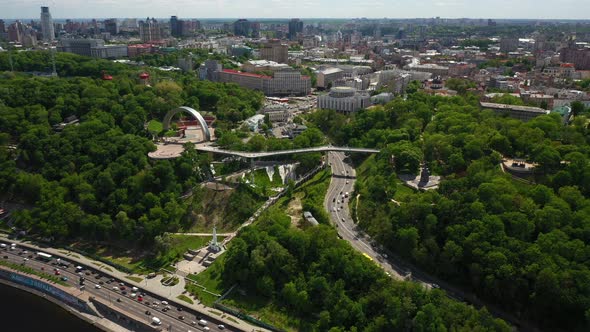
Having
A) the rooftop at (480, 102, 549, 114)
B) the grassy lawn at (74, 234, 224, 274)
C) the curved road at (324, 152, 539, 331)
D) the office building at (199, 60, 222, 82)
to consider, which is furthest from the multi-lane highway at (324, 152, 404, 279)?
the office building at (199, 60, 222, 82)

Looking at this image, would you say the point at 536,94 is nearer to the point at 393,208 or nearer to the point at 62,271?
the point at 393,208

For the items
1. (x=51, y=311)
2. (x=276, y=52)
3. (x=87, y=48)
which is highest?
(x=87, y=48)

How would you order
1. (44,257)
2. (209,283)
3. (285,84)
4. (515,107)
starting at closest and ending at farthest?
(209,283)
(44,257)
(515,107)
(285,84)

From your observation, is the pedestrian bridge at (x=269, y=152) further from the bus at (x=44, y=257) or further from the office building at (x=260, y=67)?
the office building at (x=260, y=67)

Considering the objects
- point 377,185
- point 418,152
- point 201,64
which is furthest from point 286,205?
point 201,64

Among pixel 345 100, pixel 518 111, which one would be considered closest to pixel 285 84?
pixel 345 100

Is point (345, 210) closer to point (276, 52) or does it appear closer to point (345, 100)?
point (345, 100)

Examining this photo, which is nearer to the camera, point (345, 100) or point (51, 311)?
point (51, 311)
